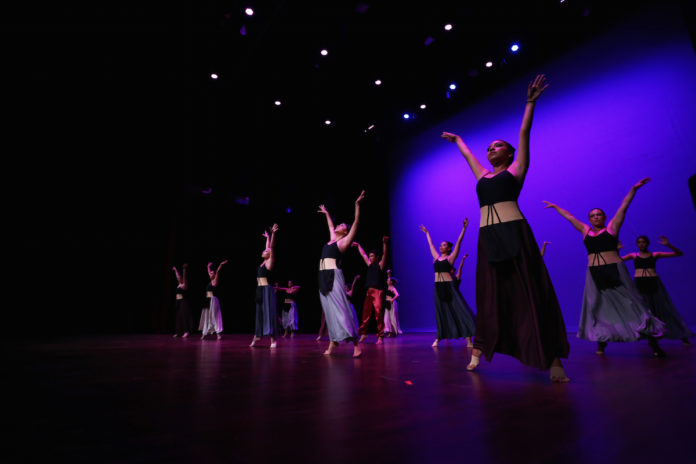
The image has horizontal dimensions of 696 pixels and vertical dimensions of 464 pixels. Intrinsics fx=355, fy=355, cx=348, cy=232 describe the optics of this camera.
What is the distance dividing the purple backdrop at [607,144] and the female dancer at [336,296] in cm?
632

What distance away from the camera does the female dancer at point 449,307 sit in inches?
230

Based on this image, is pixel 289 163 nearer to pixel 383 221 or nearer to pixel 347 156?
pixel 347 156

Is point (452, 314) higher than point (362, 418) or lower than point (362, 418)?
higher

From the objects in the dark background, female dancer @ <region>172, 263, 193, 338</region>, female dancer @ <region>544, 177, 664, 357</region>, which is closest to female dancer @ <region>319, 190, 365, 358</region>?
female dancer @ <region>544, 177, 664, 357</region>

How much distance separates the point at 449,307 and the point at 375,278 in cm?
193

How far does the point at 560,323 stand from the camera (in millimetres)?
2377

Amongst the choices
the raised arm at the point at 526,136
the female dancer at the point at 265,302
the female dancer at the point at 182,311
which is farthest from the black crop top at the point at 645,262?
the female dancer at the point at 182,311

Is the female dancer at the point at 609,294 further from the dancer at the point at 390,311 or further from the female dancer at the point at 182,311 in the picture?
the female dancer at the point at 182,311

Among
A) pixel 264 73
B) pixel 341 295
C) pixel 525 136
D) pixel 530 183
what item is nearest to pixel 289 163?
pixel 264 73

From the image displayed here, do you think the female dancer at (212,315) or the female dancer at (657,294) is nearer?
the female dancer at (657,294)

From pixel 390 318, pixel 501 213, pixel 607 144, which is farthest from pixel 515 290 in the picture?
pixel 390 318

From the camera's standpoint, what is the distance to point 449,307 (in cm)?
607

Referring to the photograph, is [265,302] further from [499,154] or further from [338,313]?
[499,154]

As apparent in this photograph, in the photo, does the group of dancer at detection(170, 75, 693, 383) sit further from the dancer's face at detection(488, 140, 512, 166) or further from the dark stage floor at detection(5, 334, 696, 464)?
the dark stage floor at detection(5, 334, 696, 464)
